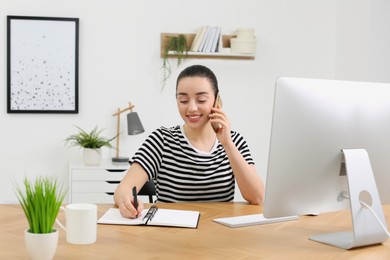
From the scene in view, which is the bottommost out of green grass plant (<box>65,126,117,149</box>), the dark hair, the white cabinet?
the white cabinet

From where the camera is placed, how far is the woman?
7.00 feet

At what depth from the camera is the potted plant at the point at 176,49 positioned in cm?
418

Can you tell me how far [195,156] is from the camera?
226 cm

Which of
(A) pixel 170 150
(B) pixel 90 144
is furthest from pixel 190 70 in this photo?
(B) pixel 90 144

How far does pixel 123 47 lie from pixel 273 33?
1.24 meters

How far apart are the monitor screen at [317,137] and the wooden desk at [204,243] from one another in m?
0.11

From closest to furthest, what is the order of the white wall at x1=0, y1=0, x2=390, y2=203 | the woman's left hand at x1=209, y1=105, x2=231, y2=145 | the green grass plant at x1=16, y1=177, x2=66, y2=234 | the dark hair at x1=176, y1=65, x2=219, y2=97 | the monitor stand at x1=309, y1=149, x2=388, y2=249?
1. the green grass plant at x1=16, y1=177, x2=66, y2=234
2. the monitor stand at x1=309, y1=149, x2=388, y2=249
3. the woman's left hand at x1=209, y1=105, x2=231, y2=145
4. the dark hair at x1=176, y1=65, x2=219, y2=97
5. the white wall at x1=0, y1=0, x2=390, y2=203

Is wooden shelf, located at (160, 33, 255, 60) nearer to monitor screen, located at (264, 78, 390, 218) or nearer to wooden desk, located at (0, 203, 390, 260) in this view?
wooden desk, located at (0, 203, 390, 260)

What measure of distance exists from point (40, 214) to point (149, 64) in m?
3.03

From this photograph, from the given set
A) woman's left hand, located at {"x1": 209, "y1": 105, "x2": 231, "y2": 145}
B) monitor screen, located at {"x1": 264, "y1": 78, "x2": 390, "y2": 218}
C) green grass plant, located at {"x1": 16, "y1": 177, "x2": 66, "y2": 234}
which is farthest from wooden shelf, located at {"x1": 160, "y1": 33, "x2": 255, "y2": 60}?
green grass plant, located at {"x1": 16, "y1": 177, "x2": 66, "y2": 234}

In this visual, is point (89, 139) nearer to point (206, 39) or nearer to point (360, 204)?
point (206, 39)

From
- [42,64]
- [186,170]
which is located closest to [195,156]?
[186,170]

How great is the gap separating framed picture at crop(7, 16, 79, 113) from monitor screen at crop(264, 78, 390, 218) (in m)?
2.92

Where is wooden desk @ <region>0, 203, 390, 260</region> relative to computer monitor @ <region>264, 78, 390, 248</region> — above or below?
below
